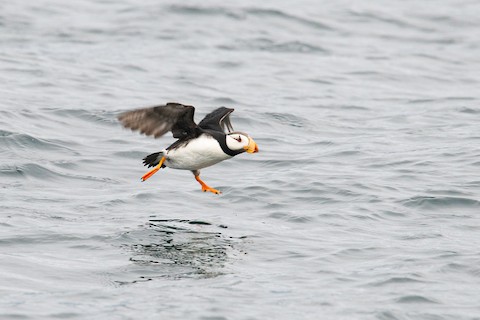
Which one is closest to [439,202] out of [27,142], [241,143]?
[241,143]

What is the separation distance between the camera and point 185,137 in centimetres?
1323

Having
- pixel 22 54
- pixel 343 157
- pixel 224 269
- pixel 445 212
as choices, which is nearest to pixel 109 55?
pixel 22 54

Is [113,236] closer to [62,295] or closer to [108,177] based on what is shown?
[62,295]

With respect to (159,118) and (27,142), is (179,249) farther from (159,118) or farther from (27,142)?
(27,142)

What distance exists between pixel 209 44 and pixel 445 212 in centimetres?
1287

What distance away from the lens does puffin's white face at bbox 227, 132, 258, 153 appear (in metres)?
12.6

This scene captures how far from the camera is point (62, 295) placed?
10164mm

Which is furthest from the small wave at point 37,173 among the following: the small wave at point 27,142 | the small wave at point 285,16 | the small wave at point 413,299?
the small wave at point 285,16

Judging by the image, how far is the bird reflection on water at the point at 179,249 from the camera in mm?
11086

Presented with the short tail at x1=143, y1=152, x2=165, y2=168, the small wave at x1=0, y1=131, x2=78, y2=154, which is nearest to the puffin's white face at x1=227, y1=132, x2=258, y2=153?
the short tail at x1=143, y1=152, x2=165, y2=168

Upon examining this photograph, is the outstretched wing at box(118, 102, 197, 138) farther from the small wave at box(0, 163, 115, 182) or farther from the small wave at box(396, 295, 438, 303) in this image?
the small wave at box(396, 295, 438, 303)

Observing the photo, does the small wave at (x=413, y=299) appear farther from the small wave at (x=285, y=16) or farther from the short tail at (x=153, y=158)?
the small wave at (x=285, y=16)

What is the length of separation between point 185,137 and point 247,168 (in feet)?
10.6

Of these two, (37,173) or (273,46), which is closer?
(37,173)
